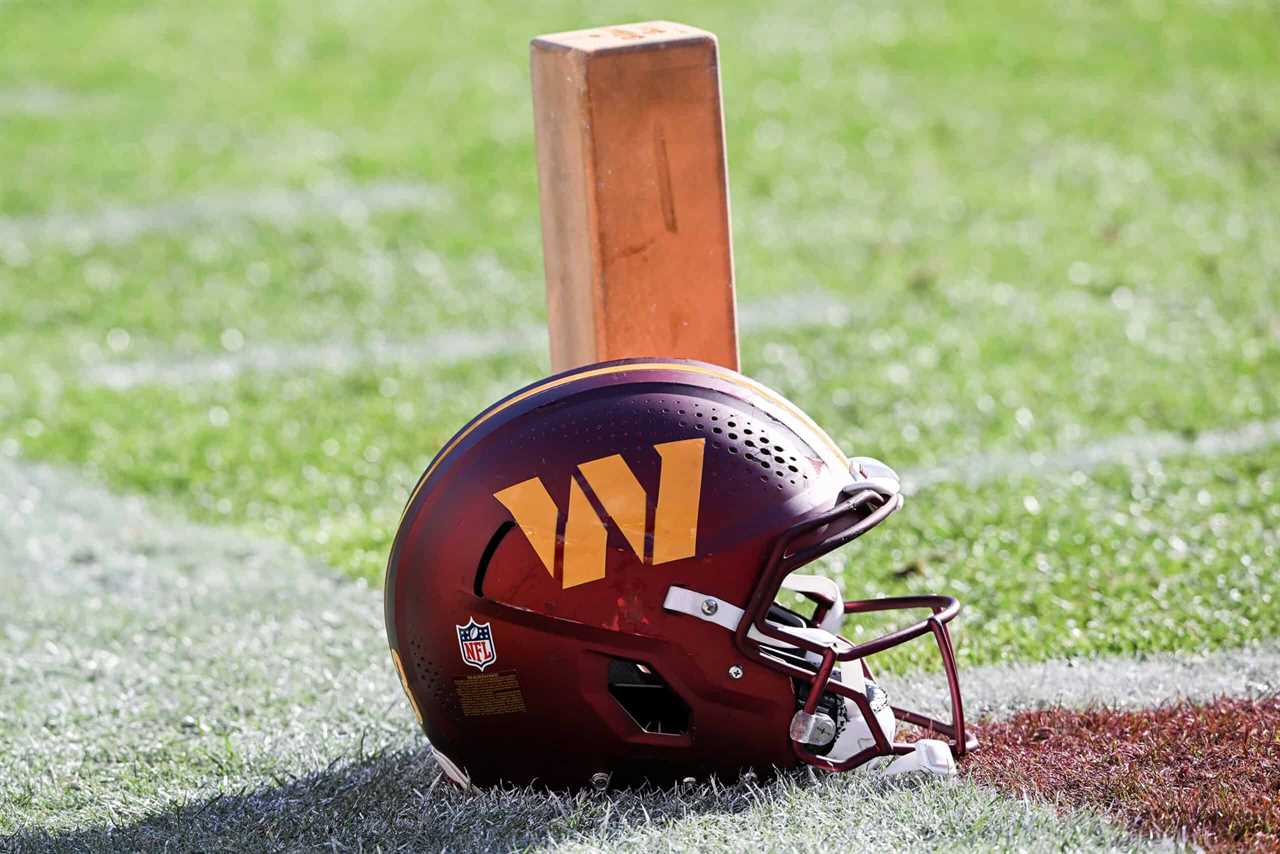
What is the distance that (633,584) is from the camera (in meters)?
2.80

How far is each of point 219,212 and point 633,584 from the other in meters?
5.76

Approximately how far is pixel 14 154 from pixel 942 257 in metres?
5.13

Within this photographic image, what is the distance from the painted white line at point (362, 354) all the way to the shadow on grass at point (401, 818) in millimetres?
3262

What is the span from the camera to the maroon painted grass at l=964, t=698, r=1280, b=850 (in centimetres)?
→ 277

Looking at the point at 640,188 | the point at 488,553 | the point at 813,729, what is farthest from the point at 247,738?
the point at 640,188

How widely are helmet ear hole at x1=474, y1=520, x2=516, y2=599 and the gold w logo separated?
27 mm

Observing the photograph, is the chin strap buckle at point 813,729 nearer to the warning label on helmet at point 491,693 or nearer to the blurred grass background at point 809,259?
the warning label on helmet at point 491,693

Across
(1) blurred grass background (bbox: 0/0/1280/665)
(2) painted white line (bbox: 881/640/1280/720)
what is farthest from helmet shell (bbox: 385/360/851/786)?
(1) blurred grass background (bbox: 0/0/1280/665)

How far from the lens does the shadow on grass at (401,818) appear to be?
2.84 meters

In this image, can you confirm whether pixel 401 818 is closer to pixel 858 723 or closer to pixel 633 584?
pixel 633 584

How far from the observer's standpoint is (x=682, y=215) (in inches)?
137

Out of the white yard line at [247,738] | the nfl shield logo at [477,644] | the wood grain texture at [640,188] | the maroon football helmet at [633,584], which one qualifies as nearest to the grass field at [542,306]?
the white yard line at [247,738]

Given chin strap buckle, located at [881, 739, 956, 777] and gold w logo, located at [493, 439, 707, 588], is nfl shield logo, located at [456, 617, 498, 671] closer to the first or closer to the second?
gold w logo, located at [493, 439, 707, 588]

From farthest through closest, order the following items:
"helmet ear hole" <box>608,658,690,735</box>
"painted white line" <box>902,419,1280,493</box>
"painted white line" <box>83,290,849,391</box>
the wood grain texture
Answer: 1. "painted white line" <box>83,290,849,391</box>
2. "painted white line" <box>902,419,1280,493</box>
3. the wood grain texture
4. "helmet ear hole" <box>608,658,690,735</box>
